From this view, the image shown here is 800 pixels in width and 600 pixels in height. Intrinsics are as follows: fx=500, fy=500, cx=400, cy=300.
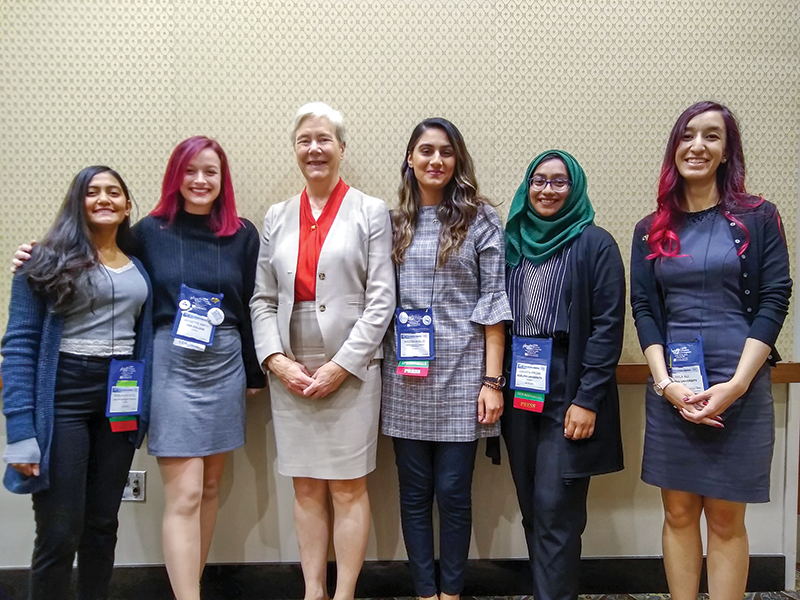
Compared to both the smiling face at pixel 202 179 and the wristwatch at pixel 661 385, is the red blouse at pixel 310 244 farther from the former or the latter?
the wristwatch at pixel 661 385

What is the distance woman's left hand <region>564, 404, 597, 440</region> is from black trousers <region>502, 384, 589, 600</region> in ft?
0.10

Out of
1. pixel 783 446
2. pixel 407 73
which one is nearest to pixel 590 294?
pixel 407 73

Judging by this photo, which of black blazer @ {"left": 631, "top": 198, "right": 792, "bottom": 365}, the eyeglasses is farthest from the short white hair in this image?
black blazer @ {"left": 631, "top": 198, "right": 792, "bottom": 365}

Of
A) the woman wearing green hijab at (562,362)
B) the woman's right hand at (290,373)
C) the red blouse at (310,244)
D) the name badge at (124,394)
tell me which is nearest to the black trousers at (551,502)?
the woman wearing green hijab at (562,362)

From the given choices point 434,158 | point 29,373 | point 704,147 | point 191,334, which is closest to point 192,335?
→ point 191,334

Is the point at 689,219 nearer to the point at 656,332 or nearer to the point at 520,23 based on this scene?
the point at 656,332

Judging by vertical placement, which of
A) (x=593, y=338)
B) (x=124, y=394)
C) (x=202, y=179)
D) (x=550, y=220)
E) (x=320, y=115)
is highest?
(x=320, y=115)

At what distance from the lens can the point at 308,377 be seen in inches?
69.2

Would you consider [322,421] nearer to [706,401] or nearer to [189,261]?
[189,261]

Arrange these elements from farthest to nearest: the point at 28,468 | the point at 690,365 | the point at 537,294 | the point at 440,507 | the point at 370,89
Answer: the point at 370,89
the point at 440,507
the point at 537,294
the point at 690,365
the point at 28,468

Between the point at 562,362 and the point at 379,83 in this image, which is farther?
the point at 379,83

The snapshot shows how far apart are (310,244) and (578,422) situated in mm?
1091

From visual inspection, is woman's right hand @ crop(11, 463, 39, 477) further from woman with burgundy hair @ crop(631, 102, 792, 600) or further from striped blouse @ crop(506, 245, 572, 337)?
woman with burgundy hair @ crop(631, 102, 792, 600)

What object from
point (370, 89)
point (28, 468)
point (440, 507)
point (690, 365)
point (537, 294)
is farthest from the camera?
point (370, 89)
